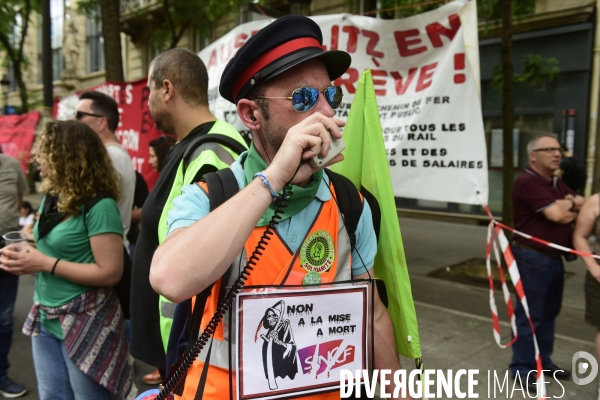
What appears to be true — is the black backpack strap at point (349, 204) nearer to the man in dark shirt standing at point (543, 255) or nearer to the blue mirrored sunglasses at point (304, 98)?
the blue mirrored sunglasses at point (304, 98)

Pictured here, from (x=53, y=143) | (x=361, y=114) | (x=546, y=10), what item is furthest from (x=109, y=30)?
(x=546, y=10)

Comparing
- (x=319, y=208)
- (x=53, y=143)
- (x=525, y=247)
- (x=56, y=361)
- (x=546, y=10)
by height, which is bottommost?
(x=56, y=361)

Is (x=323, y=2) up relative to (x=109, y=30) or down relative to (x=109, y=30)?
up

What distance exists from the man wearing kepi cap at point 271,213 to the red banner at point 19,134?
23.2 ft

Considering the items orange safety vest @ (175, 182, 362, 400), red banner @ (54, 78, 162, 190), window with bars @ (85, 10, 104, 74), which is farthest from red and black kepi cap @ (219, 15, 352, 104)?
window with bars @ (85, 10, 104, 74)

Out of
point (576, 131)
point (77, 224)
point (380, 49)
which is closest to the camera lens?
point (77, 224)

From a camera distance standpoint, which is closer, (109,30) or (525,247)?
(525,247)

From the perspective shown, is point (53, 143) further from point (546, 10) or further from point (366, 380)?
point (546, 10)

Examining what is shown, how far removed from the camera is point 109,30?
Result: 7750mm

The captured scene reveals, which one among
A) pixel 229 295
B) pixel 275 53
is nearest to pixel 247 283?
pixel 229 295

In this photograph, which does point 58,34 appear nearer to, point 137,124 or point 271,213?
point 137,124

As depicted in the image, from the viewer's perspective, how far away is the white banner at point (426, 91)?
372cm

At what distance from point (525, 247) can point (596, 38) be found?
7161 millimetres

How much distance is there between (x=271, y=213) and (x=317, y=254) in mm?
170
